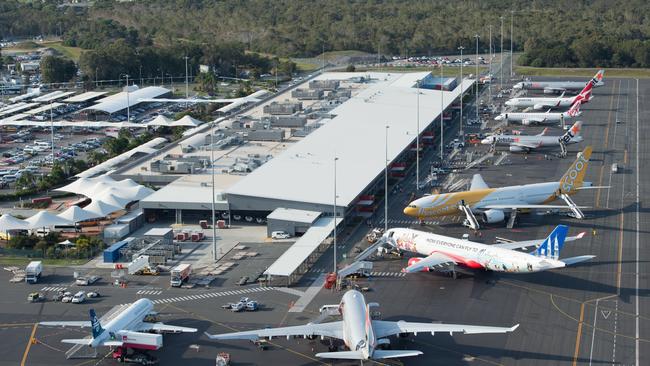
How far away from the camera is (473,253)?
101 meters

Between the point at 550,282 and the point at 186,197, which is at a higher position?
the point at 186,197

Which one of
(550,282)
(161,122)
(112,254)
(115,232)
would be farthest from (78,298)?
(161,122)

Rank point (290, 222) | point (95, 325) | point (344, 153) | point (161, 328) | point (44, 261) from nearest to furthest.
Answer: point (95, 325) < point (161, 328) < point (44, 261) < point (290, 222) < point (344, 153)

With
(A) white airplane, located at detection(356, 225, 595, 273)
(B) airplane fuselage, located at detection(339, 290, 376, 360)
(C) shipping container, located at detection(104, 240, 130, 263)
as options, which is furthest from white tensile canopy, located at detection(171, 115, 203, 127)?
(B) airplane fuselage, located at detection(339, 290, 376, 360)

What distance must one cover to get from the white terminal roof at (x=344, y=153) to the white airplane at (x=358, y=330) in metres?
39.2

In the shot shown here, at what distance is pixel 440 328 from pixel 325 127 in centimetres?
8918

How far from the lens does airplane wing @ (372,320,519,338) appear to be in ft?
266

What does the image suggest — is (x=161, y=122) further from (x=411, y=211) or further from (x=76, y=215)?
(x=411, y=211)

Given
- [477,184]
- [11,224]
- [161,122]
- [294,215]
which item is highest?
[161,122]

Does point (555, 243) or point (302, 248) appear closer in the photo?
point (555, 243)

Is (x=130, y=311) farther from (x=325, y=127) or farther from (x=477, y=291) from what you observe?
(x=325, y=127)

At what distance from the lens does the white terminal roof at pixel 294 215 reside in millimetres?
118931

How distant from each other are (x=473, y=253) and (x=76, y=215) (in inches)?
1947

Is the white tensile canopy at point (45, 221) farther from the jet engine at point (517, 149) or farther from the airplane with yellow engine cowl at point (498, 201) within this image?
the jet engine at point (517, 149)
